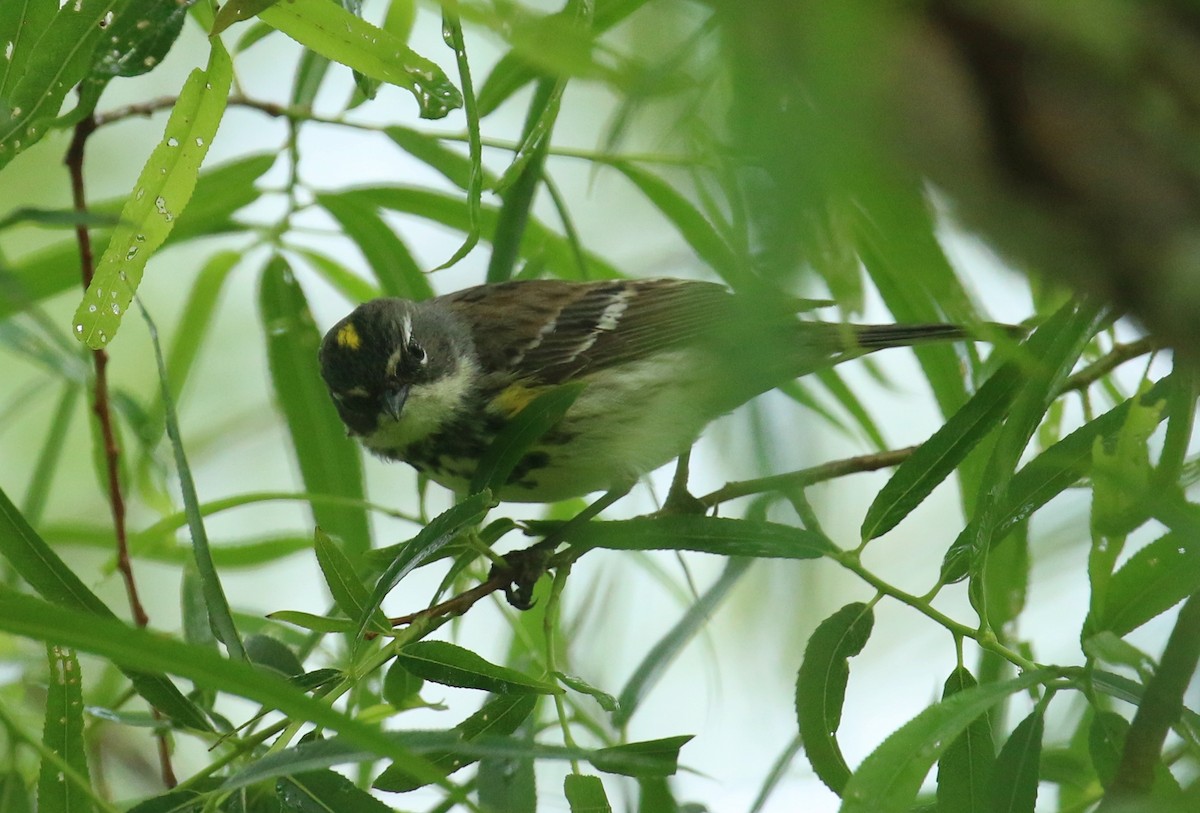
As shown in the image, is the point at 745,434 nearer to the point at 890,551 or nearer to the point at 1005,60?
the point at 1005,60

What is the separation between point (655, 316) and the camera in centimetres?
375

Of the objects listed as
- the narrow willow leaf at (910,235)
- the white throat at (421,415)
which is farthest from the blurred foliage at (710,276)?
the white throat at (421,415)

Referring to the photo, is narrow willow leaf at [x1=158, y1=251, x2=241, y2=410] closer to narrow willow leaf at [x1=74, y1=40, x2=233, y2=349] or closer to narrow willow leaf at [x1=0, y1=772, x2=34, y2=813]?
narrow willow leaf at [x1=74, y1=40, x2=233, y2=349]

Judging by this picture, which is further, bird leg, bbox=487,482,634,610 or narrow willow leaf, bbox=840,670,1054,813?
bird leg, bbox=487,482,634,610

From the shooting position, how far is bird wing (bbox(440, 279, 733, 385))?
3.65 m

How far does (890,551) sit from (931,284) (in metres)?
1.73

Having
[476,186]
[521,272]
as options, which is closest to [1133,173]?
[476,186]

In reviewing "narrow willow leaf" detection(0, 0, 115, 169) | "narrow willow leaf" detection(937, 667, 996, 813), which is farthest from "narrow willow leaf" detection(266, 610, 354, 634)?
"narrow willow leaf" detection(937, 667, 996, 813)

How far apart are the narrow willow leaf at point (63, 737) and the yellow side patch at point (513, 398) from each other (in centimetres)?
169

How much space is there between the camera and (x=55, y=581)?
6.73ft

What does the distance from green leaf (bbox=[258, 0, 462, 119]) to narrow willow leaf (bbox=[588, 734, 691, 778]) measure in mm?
1013

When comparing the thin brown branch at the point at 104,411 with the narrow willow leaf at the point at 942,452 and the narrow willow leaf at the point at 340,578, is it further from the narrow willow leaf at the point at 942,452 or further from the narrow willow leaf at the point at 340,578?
the narrow willow leaf at the point at 942,452

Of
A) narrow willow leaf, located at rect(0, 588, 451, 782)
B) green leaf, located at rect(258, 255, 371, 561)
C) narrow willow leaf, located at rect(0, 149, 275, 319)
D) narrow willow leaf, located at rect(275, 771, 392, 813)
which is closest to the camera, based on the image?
narrow willow leaf, located at rect(0, 588, 451, 782)

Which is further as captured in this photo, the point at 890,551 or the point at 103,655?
the point at 890,551
